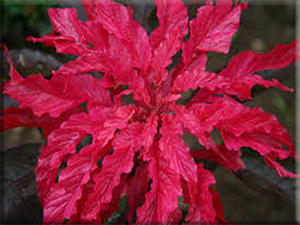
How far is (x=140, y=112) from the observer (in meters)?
0.57

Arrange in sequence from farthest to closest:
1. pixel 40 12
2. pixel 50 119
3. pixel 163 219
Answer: pixel 40 12
pixel 50 119
pixel 163 219

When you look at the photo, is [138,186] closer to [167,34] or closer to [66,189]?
[66,189]

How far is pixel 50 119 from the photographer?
1.91 ft

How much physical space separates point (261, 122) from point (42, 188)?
408 millimetres

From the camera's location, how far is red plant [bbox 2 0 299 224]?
493 millimetres

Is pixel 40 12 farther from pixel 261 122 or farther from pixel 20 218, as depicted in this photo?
pixel 261 122

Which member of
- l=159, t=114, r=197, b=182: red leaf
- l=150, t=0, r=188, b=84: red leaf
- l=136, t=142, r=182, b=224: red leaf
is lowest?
l=136, t=142, r=182, b=224: red leaf

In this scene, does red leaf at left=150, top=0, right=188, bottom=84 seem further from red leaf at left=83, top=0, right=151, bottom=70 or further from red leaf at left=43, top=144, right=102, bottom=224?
red leaf at left=43, top=144, right=102, bottom=224

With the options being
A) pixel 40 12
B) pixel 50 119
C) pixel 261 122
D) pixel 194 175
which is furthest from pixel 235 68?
pixel 40 12

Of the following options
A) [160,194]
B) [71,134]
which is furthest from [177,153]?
[71,134]

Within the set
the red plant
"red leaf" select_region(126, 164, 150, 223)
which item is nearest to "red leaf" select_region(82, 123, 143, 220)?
the red plant

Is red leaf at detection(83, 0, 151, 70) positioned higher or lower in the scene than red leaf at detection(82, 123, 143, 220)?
higher

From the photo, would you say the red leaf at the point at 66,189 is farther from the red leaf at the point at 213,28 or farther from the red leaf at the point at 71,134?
the red leaf at the point at 213,28

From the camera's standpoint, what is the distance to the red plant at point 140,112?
49 centimetres
